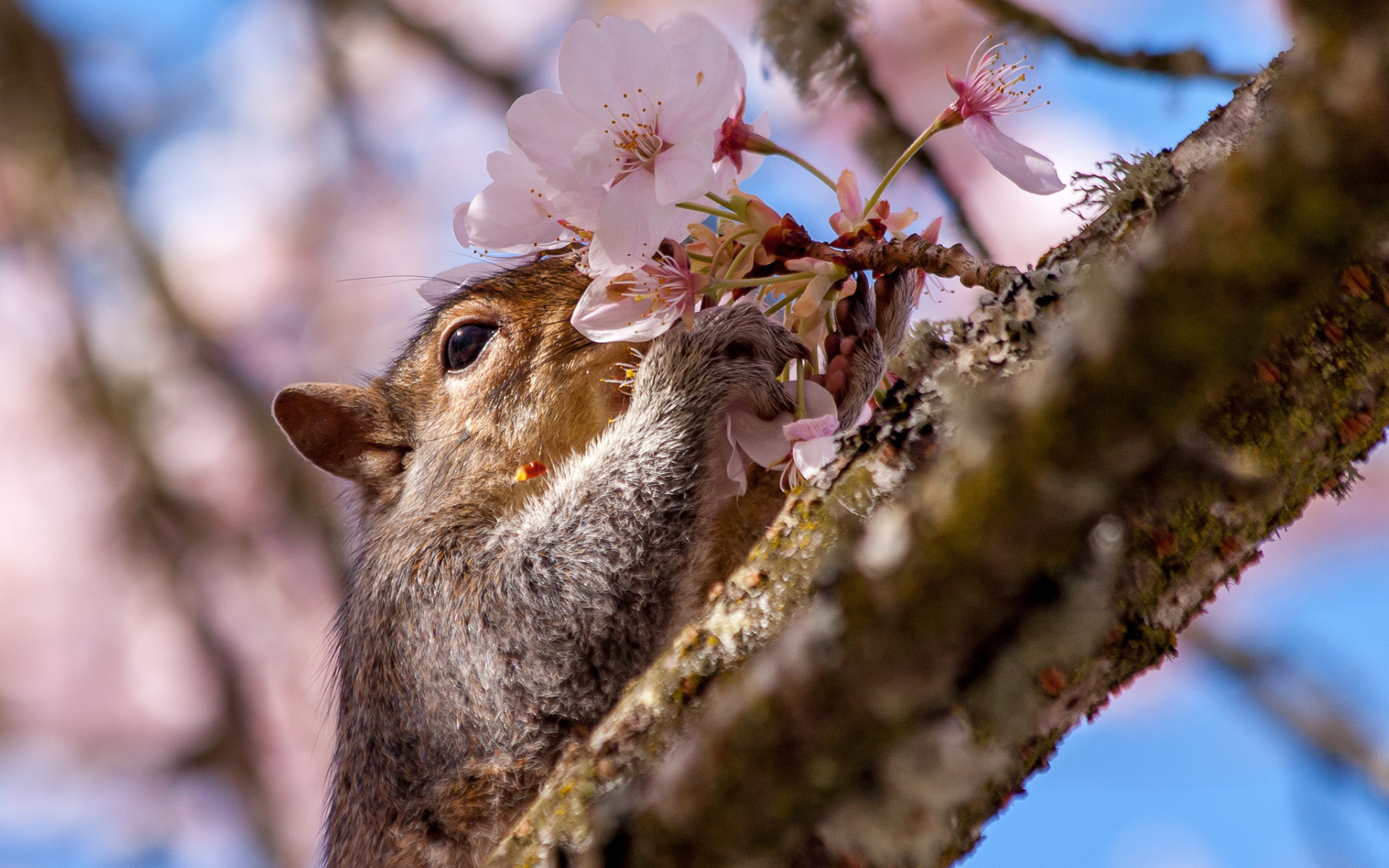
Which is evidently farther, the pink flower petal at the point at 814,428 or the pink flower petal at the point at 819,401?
the pink flower petal at the point at 819,401

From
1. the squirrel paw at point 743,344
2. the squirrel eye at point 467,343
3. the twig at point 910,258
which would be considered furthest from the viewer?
the squirrel eye at point 467,343

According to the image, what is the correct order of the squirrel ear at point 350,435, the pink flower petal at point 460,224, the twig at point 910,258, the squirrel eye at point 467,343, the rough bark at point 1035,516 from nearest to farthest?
the rough bark at point 1035,516 < the twig at point 910,258 < the pink flower petal at point 460,224 < the squirrel eye at point 467,343 < the squirrel ear at point 350,435

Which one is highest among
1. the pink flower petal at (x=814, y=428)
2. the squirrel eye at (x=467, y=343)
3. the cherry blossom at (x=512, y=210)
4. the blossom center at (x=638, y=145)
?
the squirrel eye at (x=467, y=343)

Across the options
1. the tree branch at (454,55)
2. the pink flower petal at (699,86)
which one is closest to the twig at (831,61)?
the pink flower petal at (699,86)

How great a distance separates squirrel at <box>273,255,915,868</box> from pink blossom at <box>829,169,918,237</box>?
210mm

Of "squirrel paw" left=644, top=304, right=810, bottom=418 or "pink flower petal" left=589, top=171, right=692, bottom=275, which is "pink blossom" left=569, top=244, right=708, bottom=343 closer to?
"pink flower petal" left=589, top=171, right=692, bottom=275

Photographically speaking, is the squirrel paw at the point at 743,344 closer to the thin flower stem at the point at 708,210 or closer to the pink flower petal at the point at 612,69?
the thin flower stem at the point at 708,210

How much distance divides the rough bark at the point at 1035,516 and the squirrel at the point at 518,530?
559 millimetres

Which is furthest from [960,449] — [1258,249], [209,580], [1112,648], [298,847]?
[209,580]

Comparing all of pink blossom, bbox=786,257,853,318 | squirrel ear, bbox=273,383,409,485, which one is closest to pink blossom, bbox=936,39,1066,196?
pink blossom, bbox=786,257,853,318

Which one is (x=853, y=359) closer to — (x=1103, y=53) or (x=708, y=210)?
(x=708, y=210)

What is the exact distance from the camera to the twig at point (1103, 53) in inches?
92.8

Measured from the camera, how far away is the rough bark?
0.82m

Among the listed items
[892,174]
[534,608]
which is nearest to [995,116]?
[892,174]
